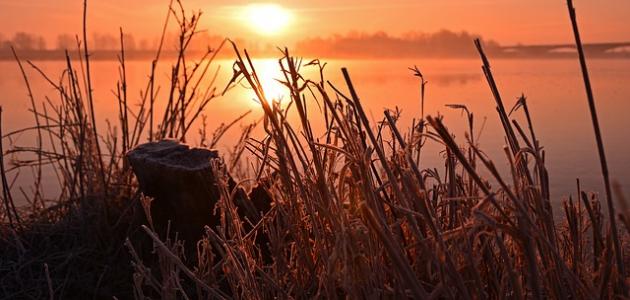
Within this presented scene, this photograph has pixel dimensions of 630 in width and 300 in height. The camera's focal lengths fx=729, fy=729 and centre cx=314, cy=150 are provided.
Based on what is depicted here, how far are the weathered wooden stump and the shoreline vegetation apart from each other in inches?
2.6

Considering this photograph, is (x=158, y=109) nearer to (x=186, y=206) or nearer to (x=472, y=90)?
(x=472, y=90)

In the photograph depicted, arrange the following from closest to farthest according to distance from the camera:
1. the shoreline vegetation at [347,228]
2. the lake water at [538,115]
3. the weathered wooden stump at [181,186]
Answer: the shoreline vegetation at [347,228], the weathered wooden stump at [181,186], the lake water at [538,115]

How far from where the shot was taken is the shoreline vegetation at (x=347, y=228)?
110cm

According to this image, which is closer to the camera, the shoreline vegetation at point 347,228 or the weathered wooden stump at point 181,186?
the shoreline vegetation at point 347,228

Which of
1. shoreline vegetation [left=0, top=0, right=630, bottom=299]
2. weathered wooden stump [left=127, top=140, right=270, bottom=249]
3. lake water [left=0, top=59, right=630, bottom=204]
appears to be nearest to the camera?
shoreline vegetation [left=0, top=0, right=630, bottom=299]

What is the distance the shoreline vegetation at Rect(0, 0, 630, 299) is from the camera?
43.2 inches

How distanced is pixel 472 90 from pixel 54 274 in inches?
→ 565

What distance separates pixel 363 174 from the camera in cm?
114

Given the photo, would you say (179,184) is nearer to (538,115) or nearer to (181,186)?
(181,186)

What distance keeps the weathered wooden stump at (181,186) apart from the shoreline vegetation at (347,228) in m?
0.07

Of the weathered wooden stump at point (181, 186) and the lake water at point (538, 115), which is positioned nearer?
the weathered wooden stump at point (181, 186)

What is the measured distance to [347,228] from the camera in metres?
1.17

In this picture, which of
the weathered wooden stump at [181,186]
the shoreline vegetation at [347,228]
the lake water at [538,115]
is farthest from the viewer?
the lake water at [538,115]

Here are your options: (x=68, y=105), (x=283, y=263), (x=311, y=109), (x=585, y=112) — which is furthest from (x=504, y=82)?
(x=283, y=263)
